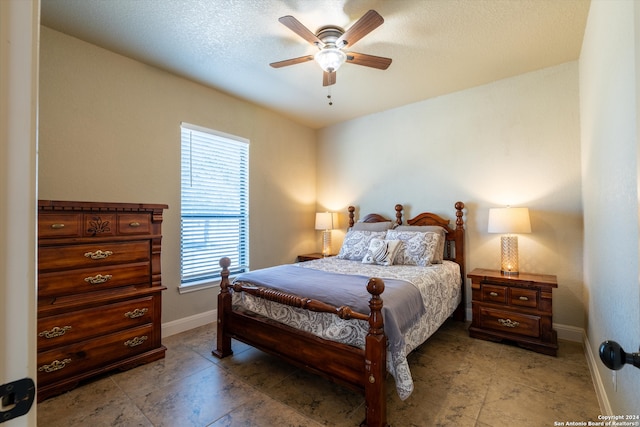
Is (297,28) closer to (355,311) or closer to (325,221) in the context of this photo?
(355,311)

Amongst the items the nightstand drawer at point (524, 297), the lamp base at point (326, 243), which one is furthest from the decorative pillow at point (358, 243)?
the nightstand drawer at point (524, 297)

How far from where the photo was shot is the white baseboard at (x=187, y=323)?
3031 millimetres

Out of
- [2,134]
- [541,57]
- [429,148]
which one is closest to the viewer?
[2,134]

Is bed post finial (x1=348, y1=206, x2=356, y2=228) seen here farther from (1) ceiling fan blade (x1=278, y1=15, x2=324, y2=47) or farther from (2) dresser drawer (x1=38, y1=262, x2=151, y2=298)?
(2) dresser drawer (x1=38, y1=262, x2=151, y2=298)

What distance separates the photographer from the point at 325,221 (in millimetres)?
→ 4387

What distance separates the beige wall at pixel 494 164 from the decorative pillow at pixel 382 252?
2.77 feet

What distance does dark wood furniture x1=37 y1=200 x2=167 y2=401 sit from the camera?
198 centimetres

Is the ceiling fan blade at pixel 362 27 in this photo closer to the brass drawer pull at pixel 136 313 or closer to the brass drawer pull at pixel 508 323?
the brass drawer pull at pixel 136 313

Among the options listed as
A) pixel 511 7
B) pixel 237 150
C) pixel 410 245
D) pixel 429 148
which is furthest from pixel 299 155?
pixel 511 7

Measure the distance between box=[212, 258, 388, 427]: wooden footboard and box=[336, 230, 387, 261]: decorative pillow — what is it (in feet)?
4.76

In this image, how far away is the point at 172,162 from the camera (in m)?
3.14

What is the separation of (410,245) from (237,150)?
8.04 feet

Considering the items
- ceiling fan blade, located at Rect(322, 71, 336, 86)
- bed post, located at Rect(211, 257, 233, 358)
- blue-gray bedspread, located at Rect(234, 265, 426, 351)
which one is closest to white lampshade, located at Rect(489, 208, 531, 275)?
blue-gray bedspread, located at Rect(234, 265, 426, 351)

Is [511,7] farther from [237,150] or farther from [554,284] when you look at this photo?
[237,150]
